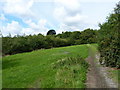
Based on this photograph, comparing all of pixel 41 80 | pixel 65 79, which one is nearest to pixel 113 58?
pixel 65 79

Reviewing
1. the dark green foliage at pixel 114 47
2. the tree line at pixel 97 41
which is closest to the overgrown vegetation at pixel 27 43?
the tree line at pixel 97 41

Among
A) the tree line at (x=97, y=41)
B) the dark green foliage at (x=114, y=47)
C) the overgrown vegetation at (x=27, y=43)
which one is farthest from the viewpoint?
the overgrown vegetation at (x=27, y=43)

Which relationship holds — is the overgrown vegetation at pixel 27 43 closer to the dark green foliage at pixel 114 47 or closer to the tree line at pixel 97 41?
the tree line at pixel 97 41

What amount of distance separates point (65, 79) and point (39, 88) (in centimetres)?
188

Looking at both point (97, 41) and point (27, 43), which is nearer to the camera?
point (97, 41)

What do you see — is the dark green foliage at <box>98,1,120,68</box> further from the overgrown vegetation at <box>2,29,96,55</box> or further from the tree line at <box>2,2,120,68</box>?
the overgrown vegetation at <box>2,29,96,55</box>

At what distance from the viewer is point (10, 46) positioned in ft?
119

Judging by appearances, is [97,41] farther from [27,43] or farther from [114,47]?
[27,43]

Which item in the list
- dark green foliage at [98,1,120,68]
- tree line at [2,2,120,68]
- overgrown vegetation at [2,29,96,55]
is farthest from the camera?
overgrown vegetation at [2,29,96,55]

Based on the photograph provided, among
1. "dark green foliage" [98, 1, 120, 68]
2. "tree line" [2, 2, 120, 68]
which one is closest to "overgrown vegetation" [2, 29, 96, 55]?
"tree line" [2, 2, 120, 68]

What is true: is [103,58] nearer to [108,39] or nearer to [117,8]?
[108,39]

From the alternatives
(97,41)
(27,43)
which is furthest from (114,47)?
(27,43)

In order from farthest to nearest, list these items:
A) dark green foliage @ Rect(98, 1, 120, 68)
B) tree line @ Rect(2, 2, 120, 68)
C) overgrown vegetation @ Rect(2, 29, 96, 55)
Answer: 1. overgrown vegetation @ Rect(2, 29, 96, 55)
2. tree line @ Rect(2, 2, 120, 68)
3. dark green foliage @ Rect(98, 1, 120, 68)

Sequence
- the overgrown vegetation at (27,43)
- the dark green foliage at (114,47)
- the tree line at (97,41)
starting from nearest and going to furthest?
the dark green foliage at (114,47) < the tree line at (97,41) < the overgrown vegetation at (27,43)
